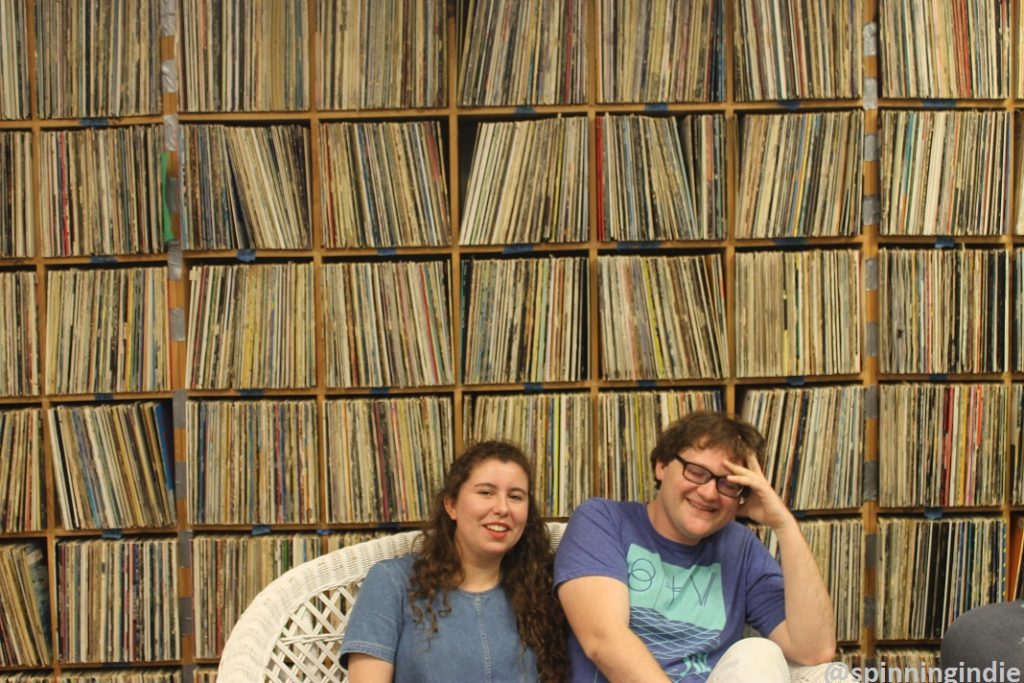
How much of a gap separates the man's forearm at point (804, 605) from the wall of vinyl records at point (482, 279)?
757mm

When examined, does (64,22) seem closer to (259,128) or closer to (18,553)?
(259,128)

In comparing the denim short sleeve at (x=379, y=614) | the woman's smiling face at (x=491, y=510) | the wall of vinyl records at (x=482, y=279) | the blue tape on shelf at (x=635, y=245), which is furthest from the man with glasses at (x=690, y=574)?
the blue tape on shelf at (x=635, y=245)

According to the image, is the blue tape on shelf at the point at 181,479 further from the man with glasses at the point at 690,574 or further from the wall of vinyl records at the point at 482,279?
the man with glasses at the point at 690,574

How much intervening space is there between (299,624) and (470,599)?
42 centimetres

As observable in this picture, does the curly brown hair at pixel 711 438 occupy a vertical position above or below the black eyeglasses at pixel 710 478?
above

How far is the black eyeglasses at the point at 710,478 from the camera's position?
5.72 ft

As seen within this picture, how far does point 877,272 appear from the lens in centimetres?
243

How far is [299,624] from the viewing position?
1.87 meters

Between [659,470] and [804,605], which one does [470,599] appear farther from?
[804,605]

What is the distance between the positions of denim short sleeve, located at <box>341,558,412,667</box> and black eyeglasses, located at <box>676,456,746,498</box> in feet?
2.18

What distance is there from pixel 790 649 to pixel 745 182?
4.40 ft

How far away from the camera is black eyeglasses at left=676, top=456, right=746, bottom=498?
68.6 inches

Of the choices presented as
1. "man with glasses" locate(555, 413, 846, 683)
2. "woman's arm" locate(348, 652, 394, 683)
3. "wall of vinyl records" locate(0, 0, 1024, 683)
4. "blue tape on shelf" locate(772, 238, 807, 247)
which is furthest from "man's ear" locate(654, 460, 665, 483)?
"blue tape on shelf" locate(772, 238, 807, 247)

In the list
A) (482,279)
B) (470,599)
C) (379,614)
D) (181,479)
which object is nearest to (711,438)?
(470,599)
